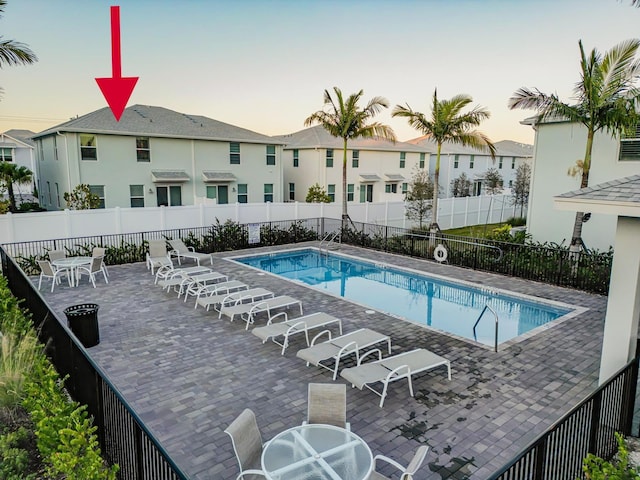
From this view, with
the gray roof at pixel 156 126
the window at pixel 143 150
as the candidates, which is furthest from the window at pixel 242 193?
the window at pixel 143 150

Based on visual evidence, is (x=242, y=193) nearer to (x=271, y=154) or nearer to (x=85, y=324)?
(x=271, y=154)

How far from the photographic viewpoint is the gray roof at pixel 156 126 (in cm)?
2089

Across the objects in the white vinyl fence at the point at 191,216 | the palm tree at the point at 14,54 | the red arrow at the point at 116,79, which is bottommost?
the white vinyl fence at the point at 191,216

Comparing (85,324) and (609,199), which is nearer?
(609,199)

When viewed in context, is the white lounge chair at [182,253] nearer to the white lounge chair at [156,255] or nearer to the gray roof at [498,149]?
the white lounge chair at [156,255]

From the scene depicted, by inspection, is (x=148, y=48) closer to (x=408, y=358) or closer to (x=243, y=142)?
(x=243, y=142)

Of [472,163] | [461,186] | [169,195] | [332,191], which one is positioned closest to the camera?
[169,195]

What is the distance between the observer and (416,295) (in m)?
13.5

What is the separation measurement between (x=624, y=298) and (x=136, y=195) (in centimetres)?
2162

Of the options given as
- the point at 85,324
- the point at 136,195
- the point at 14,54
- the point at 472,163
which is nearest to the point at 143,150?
the point at 136,195

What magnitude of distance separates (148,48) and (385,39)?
35.3ft

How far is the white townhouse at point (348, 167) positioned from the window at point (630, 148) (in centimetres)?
1784

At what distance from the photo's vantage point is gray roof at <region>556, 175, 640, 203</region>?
18.1ft

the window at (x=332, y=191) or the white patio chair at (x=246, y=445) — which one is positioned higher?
the window at (x=332, y=191)
